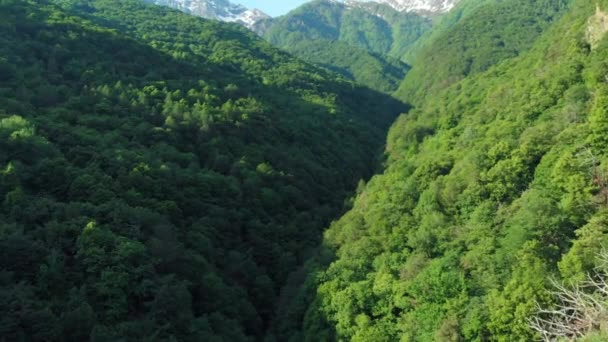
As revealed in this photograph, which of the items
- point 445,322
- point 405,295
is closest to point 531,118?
point 405,295

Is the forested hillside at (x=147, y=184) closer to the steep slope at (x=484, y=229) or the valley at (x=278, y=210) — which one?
the valley at (x=278, y=210)

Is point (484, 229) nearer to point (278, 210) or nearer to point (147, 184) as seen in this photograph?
point (278, 210)

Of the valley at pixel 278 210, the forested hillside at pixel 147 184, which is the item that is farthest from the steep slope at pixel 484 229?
the forested hillside at pixel 147 184

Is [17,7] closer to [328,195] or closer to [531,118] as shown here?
[328,195]

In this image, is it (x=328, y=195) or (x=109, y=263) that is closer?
(x=109, y=263)

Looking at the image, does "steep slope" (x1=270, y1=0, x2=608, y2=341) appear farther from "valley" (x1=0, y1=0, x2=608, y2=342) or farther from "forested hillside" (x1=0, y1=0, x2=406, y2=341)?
"forested hillside" (x1=0, y1=0, x2=406, y2=341)
